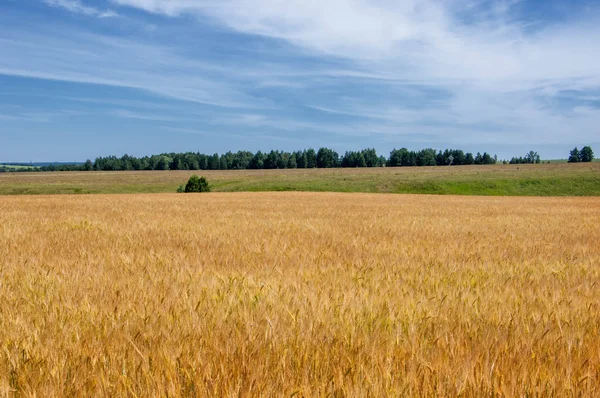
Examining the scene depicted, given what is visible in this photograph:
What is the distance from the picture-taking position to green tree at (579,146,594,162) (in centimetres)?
16625

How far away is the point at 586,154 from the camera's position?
168625mm

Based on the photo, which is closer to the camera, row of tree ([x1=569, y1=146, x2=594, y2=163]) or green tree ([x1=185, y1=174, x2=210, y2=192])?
green tree ([x1=185, y1=174, x2=210, y2=192])

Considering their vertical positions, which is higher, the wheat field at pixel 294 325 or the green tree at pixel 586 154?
the green tree at pixel 586 154

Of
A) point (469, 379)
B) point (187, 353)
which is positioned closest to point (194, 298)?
point (187, 353)

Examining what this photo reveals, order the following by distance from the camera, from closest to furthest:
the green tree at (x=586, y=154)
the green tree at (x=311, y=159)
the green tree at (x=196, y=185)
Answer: the green tree at (x=196, y=185) → the green tree at (x=586, y=154) → the green tree at (x=311, y=159)

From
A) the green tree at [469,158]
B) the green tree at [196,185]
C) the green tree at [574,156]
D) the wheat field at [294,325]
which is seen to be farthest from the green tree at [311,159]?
the wheat field at [294,325]

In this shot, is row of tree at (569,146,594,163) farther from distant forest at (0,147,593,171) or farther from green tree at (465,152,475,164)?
green tree at (465,152,475,164)

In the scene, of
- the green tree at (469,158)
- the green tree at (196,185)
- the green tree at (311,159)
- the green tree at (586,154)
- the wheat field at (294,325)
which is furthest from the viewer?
the green tree at (311,159)

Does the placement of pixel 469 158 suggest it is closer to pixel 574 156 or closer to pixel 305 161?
pixel 574 156

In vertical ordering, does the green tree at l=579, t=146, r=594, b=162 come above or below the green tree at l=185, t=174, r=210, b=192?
above

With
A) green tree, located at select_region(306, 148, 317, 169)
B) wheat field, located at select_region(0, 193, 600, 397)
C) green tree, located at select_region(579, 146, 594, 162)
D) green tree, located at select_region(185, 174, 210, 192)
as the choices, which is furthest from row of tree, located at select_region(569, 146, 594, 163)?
wheat field, located at select_region(0, 193, 600, 397)

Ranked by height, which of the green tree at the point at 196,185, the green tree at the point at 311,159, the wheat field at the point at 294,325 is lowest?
the green tree at the point at 196,185

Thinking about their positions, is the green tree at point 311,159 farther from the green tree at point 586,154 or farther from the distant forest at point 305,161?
the green tree at point 586,154

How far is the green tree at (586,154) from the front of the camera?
166250 millimetres
